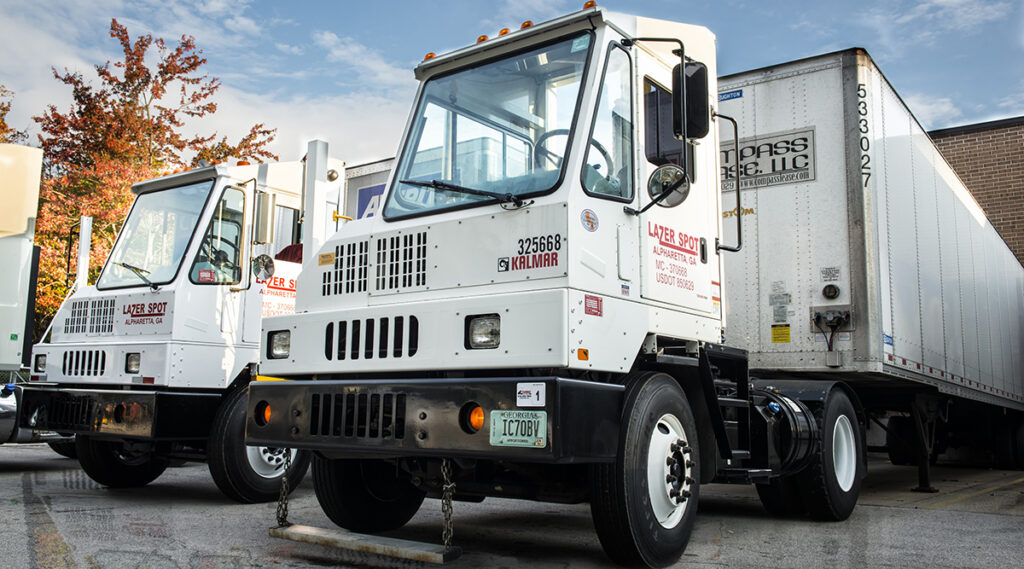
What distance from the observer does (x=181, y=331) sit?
7176mm

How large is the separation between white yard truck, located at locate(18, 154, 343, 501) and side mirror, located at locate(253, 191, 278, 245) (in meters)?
0.01

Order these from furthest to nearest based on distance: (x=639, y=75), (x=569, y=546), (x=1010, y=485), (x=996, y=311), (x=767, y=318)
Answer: (x=996, y=311) → (x=1010, y=485) → (x=767, y=318) → (x=569, y=546) → (x=639, y=75)

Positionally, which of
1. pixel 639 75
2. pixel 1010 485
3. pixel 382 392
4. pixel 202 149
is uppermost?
pixel 202 149

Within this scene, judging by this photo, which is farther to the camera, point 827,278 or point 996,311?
point 996,311

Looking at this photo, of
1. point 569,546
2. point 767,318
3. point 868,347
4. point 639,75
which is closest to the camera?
point 639,75

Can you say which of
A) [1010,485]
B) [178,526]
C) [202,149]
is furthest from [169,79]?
[1010,485]

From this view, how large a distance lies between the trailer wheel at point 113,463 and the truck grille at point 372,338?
4.11m

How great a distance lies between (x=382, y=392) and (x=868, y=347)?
4.48m

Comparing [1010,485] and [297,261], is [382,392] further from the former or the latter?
[1010,485]

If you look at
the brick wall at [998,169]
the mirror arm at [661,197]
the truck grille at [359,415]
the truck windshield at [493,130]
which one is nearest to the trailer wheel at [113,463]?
the truck grille at [359,415]

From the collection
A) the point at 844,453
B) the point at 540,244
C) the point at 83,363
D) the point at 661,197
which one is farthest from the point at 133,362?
the point at 844,453

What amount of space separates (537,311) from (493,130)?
138 cm

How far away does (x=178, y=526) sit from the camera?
6023 millimetres

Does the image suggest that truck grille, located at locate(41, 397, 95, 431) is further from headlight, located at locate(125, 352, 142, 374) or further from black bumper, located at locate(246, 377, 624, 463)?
black bumper, located at locate(246, 377, 624, 463)
